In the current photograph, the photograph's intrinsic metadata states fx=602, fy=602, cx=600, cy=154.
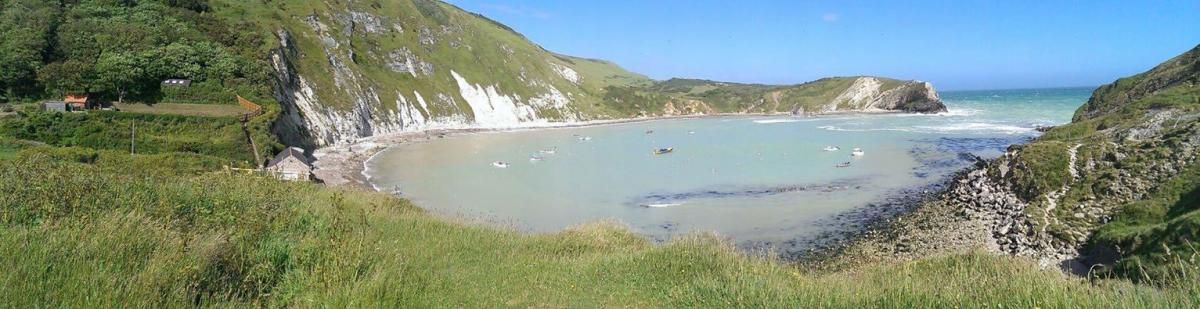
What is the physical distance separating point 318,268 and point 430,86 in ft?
327

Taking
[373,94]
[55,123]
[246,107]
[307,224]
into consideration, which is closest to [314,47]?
[373,94]

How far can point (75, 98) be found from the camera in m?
43.2

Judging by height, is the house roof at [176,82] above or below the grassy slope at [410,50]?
below

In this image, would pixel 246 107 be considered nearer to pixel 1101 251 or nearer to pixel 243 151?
pixel 243 151

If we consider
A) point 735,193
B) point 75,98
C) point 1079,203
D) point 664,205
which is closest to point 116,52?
point 75,98

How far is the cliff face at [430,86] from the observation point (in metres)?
69.4

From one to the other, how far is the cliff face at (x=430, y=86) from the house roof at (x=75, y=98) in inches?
484

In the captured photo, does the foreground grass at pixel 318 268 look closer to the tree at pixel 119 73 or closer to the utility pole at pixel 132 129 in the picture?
the utility pole at pixel 132 129

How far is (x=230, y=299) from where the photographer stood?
6.20 metres

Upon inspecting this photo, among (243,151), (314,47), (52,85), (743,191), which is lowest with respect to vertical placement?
(743,191)

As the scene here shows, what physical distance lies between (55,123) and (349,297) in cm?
4383

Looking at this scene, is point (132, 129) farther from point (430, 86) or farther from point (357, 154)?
point (430, 86)

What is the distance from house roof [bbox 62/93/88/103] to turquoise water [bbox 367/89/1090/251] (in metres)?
19.9

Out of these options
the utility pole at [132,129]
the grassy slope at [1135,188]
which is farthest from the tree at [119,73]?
the grassy slope at [1135,188]
